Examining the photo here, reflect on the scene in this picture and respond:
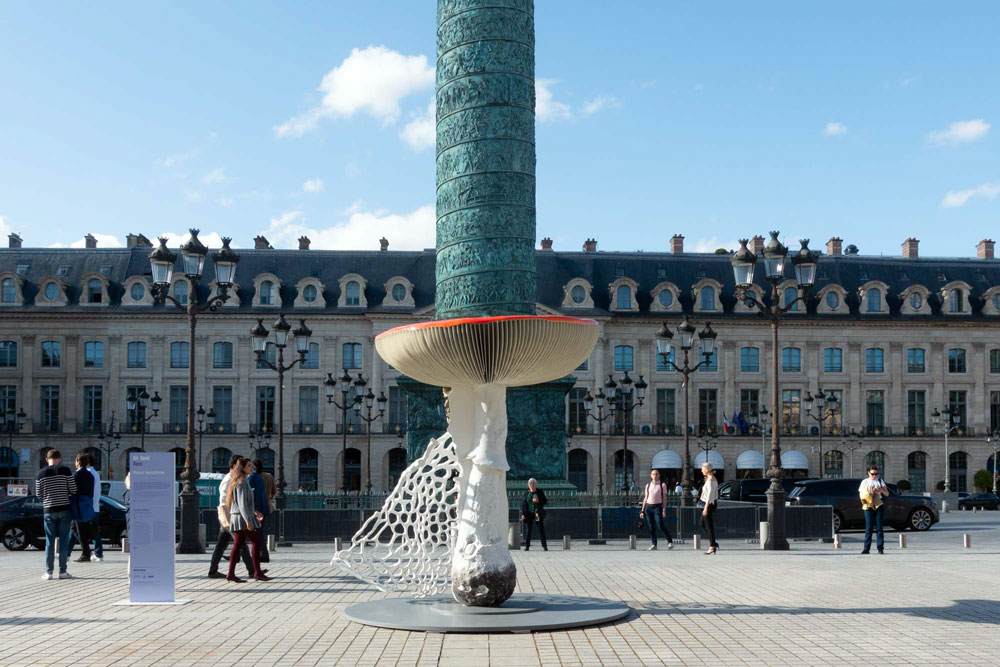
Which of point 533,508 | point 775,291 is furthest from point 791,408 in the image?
point 533,508

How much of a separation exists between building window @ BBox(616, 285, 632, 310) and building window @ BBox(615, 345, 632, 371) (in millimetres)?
2369

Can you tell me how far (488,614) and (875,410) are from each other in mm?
61064

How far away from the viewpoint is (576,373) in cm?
6531

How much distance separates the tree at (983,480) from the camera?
6350 centimetres

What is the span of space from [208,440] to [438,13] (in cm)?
4711

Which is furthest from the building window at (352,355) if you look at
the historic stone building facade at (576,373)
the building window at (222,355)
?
the building window at (222,355)

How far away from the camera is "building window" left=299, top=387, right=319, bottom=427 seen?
6619 centimetres

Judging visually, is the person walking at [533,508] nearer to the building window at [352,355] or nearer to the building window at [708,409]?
the building window at [352,355]

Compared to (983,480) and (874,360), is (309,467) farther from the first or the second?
(983,480)

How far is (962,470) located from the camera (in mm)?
67250

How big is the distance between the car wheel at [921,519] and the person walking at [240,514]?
2202cm

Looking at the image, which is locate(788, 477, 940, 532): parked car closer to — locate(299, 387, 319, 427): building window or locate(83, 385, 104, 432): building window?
locate(299, 387, 319, 427): building window

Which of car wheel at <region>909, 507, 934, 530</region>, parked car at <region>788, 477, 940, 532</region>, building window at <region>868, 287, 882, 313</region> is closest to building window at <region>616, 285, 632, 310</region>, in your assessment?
building window at <region>868, 287, 882, 313</region>

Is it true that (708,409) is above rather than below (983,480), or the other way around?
above
